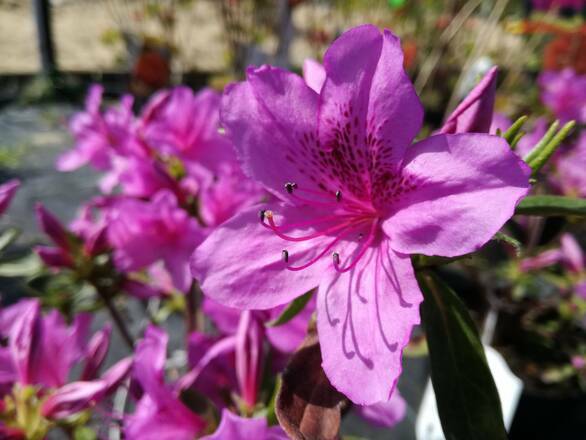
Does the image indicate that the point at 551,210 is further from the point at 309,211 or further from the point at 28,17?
the point at 28,17

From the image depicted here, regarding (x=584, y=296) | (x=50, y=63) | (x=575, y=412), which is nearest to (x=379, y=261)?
(x=584, y=296)

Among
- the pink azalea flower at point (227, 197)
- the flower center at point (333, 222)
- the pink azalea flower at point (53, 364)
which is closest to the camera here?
the flower center at point (333, 222)

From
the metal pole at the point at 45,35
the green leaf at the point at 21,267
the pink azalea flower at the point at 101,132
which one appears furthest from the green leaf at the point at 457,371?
the metal pole at the point at 45,35

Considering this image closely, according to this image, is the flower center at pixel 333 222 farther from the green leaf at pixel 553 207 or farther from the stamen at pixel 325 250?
the green leaf at pixel 553 207

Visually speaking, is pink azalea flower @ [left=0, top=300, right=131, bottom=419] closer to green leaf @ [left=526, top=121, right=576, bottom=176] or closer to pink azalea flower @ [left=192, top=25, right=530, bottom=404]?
pink azalea flower @ [left=192, top=25, right=530, bottom=404]

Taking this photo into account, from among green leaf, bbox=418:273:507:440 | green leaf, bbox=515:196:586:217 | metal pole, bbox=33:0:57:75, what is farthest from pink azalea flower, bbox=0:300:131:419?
metal pole, bbox=33:0:57:75

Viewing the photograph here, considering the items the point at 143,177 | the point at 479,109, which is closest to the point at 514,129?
the point at 479,109
